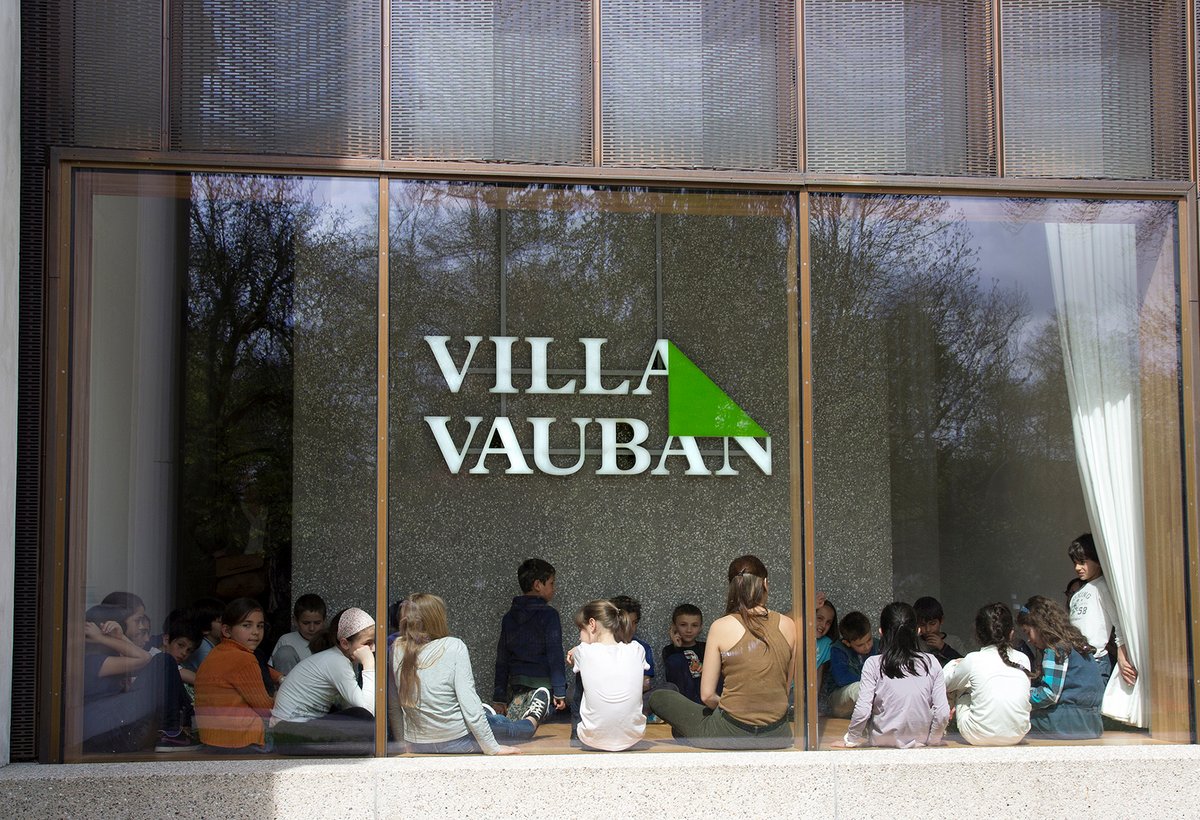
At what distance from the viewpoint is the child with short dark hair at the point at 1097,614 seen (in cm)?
663

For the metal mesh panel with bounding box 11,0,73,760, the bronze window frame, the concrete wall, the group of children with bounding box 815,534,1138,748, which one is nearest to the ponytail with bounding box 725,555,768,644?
the bronze window frame

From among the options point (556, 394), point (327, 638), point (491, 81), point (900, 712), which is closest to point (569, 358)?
point (556, 394)

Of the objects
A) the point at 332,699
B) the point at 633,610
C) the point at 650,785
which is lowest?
the point at 650,785

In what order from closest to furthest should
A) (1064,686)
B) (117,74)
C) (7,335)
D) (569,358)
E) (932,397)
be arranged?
(7,335) → (117,74) → (1064,686) → (569,358) → (932,397)

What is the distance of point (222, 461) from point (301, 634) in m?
1.12

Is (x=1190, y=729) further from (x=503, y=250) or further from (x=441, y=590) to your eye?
(x=503, y=250)

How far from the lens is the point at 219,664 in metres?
6.12

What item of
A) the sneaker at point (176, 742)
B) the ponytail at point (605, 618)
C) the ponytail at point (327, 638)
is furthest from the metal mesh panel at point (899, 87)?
the sneaker at point (176, 742)

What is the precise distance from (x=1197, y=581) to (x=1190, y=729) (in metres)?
0.81

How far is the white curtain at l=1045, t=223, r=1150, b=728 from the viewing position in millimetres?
6656

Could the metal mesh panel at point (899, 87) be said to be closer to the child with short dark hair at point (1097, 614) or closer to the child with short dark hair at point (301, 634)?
the child with short dark hair at point (1097, 614)

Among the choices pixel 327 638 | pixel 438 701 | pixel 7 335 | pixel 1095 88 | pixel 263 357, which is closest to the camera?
pixel 7 335

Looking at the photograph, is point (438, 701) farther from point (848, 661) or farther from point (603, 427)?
point (848, 661)

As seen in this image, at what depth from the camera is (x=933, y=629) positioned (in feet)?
22.4
